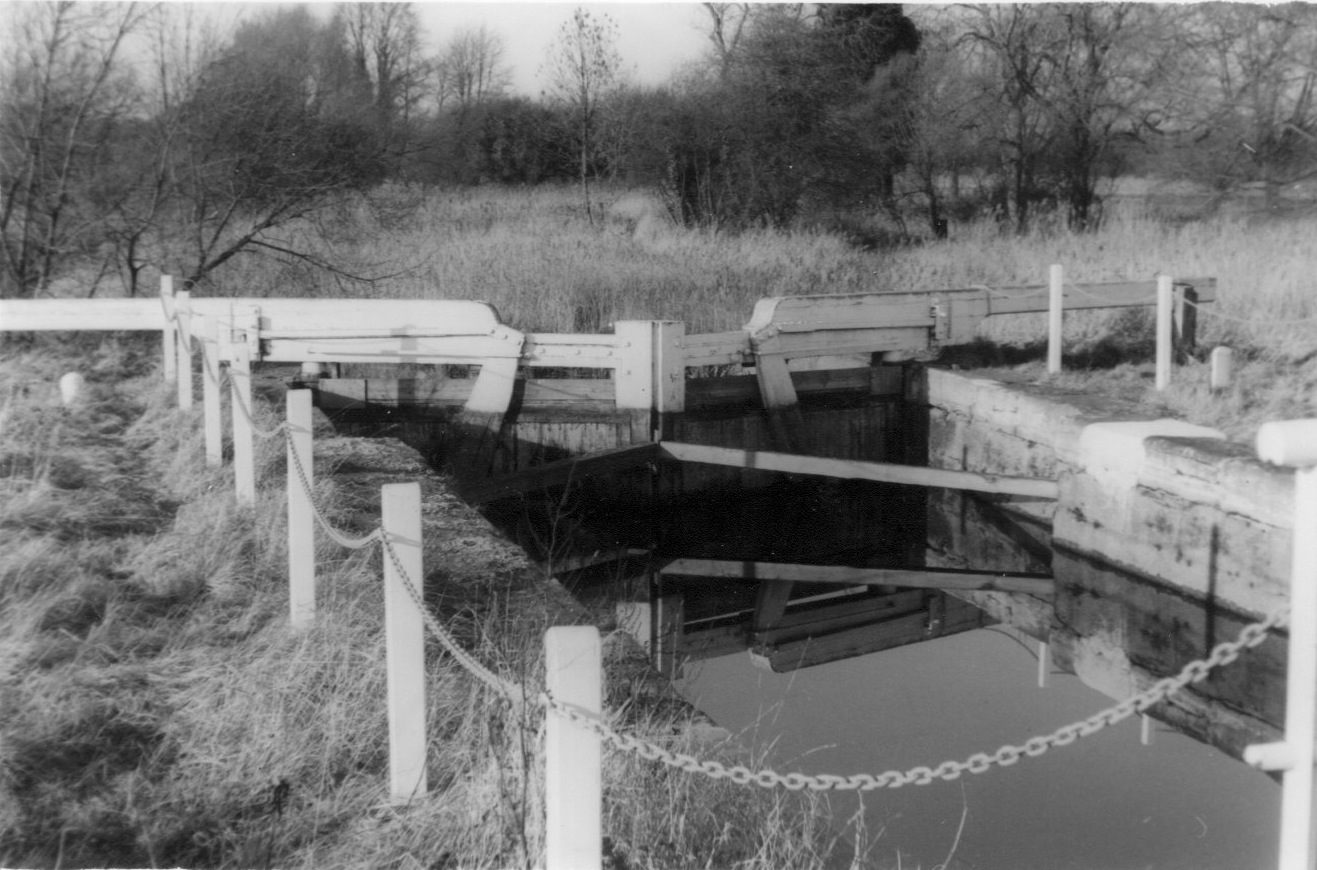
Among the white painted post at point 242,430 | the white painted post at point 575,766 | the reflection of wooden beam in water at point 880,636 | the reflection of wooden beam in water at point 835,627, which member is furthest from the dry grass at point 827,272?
the white painted post at point 575,766

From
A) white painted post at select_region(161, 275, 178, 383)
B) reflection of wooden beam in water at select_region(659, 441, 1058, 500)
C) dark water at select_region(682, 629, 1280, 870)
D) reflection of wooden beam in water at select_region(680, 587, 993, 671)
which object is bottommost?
reflection of wooden beam in water at select_region(680, 587, 993, 671)

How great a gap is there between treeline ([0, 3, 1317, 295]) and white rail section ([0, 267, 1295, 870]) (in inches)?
105

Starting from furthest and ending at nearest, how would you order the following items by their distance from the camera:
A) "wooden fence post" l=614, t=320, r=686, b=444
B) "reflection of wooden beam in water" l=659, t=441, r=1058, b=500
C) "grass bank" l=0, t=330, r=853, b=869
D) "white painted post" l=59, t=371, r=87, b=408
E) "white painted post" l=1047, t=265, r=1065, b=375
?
"white painted post" l=1047, t=265, r=1065, b=375 → "wooden fence post" l=614, t=320, r=686, b=444 → "reflection of wooden beam in water" l=659, t=441, r=1058, b=500 → "white painted post" l=59, t=371, r=87, b=408 → "grass bank" l=0, t=330, r=853, b=869

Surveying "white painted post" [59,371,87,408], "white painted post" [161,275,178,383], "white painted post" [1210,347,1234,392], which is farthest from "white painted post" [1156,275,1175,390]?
"white painted post" [59,371,87,408]

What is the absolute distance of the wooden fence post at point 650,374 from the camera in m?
11.0

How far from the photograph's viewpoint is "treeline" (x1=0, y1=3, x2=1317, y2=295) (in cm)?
1355

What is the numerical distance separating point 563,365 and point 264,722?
7.24 m

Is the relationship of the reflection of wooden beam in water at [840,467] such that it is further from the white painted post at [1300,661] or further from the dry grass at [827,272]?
the white painted post at [1300,661]

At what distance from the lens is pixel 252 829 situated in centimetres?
362

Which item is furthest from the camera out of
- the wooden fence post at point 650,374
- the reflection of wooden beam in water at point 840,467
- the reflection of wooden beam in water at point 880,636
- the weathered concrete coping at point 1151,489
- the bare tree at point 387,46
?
the bare tree at point 387,46

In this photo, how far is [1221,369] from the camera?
11.1m

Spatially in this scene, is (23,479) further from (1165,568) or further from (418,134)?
(418,134)

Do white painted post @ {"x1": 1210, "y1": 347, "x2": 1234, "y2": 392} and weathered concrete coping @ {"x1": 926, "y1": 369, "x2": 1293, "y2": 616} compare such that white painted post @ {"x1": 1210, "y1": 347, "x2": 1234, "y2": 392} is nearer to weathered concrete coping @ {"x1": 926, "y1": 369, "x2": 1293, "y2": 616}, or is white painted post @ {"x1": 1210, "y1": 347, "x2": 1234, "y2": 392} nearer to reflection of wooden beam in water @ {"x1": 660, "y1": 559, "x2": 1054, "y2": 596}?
weathered concrete coping @ {"x1": 926, "y1": 369, "x2": 1293, "y2": 616}

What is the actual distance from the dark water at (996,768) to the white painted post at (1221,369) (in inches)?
152
